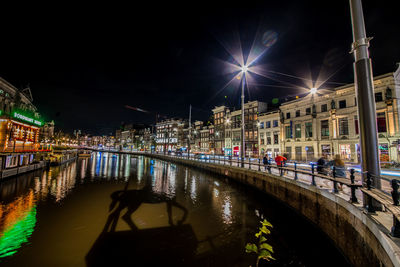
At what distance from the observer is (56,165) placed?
35.2 metres

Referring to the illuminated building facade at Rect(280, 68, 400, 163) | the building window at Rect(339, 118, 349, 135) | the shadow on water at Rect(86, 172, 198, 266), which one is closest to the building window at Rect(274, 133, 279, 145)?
the illuminated building facade at Rect(280, 68, 400, 163)

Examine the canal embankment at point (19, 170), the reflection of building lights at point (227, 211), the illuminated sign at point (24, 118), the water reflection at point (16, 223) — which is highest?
the illuminated sign at point (24, 118)

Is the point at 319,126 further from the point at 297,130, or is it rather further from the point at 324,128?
the point at 297,130

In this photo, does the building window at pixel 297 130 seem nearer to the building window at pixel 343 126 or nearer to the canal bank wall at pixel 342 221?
the building window at pixel 343 126

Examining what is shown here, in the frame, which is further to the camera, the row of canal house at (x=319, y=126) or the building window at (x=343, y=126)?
the building window at (x=343, y=126)

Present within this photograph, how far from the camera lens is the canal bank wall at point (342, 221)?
414 centimetres

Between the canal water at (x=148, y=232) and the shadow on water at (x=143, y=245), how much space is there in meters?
0.04

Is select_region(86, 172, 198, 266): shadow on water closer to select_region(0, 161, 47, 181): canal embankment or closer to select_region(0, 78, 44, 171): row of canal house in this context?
select_region(0, 161, 47, 181): canal embankment

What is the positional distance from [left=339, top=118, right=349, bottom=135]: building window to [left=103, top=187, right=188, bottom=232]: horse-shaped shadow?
3003 cm

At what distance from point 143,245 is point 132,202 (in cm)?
642

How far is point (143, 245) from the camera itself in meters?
7.61

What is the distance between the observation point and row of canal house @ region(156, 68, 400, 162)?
23750mm

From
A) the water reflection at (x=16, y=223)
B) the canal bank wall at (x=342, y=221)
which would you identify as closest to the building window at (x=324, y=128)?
the canal bank wall at (x=342, y=221)

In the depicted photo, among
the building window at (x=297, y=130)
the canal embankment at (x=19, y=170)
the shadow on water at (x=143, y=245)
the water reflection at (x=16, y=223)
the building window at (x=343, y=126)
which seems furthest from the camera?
the building window at (x=297, y=130)
